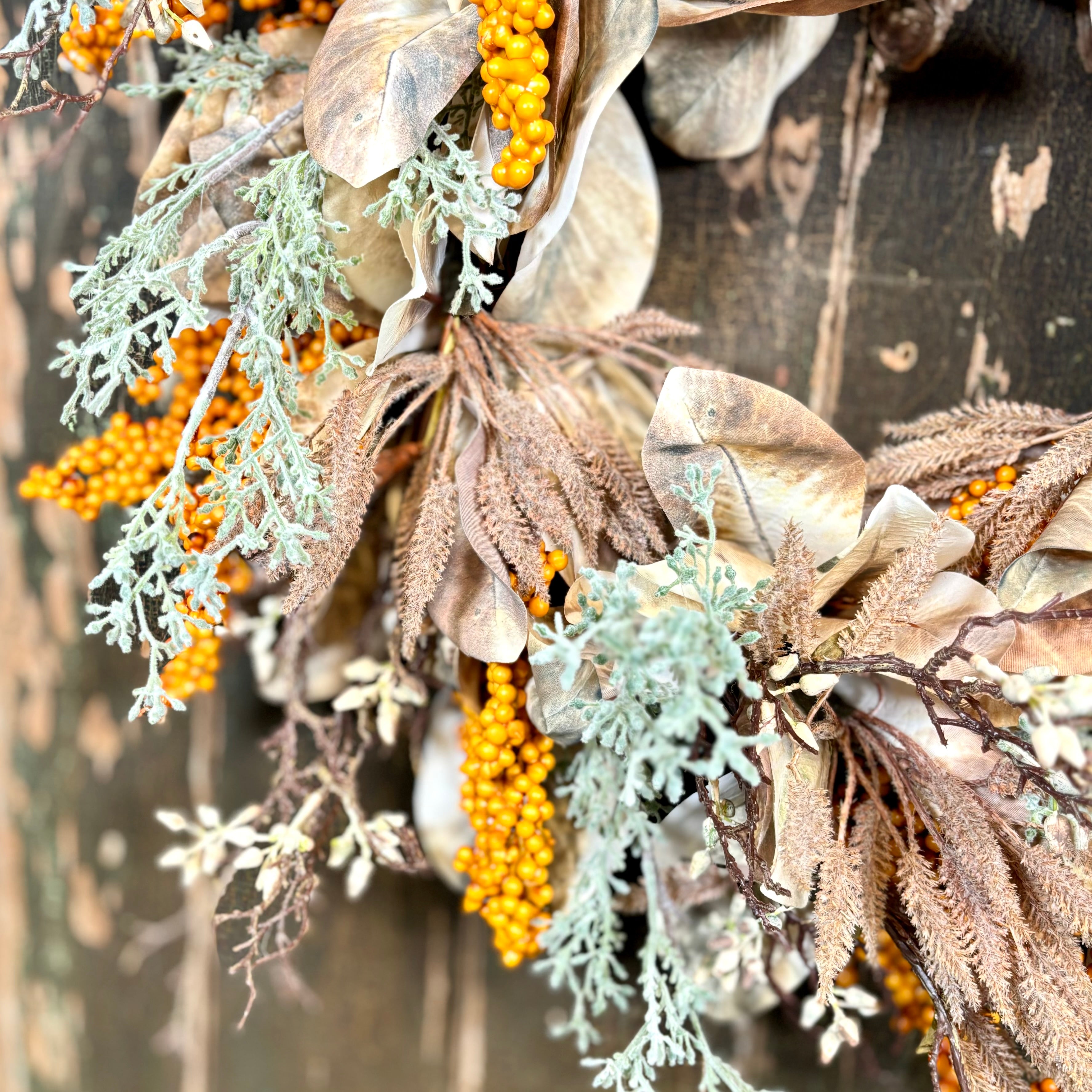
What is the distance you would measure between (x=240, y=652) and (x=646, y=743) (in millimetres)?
519

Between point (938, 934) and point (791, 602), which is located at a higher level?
point (791, 602)

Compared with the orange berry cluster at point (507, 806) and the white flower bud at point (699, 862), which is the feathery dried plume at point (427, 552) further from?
the white flower bud at point (699, 862)

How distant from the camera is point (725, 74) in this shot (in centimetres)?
59

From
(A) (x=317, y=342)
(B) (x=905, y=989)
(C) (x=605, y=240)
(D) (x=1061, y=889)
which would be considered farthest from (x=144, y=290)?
(B) (x=905, y=989)

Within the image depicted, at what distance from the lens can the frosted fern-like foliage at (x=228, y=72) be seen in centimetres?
53

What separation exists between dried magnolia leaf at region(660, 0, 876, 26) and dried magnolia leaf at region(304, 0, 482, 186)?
0.38 feet

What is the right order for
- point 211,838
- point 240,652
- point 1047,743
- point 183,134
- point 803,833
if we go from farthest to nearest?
point 240,652, point 211,838, point 183,134, point 803,833, point 1047,743

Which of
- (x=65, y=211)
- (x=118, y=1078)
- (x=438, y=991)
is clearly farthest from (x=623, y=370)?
(x=118, y=1078)

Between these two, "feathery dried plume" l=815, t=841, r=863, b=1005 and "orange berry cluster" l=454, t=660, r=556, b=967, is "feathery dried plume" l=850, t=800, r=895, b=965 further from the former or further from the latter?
"orange berry cluster" l=454, t=660, r=556, b=967

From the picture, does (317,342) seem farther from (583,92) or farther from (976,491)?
(976,491)

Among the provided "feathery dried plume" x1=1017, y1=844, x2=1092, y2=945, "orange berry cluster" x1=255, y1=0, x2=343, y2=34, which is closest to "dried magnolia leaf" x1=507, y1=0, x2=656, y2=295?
"orange berry cluster" x1=255, y1=0, x2=343, y2=34

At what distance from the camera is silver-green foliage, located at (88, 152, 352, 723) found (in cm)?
43

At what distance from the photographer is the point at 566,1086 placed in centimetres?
82

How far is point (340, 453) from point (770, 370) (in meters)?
0.38
